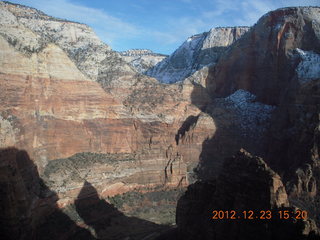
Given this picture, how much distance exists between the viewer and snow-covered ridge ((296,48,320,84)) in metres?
50.7

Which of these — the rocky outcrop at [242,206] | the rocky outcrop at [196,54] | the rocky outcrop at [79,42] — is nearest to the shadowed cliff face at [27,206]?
the rocky outcrop at [242,206]

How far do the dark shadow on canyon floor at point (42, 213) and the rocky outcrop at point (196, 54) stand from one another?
5568 centimetres

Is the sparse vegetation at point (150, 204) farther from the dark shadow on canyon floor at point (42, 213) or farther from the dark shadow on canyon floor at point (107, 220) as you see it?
the dark shadow on canyon floor at point (42, 213)

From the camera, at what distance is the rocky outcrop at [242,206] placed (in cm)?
2277

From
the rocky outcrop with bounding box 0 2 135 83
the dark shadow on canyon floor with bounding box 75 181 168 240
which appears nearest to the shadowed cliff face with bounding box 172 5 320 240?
the dark shadow on canyon floor with bounding box 75 181 168 240

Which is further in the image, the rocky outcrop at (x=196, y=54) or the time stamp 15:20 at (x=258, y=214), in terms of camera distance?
the rocky outcrop at (x=196, y=54)

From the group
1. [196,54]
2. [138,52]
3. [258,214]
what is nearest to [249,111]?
[258,214]

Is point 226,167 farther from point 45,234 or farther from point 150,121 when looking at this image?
point 150,121

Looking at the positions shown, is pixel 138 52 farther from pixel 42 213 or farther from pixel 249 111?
pixel 42 213

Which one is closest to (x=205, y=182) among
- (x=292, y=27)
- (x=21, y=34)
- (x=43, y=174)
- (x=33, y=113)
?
(x=43, y=174)

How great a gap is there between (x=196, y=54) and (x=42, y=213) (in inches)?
3094

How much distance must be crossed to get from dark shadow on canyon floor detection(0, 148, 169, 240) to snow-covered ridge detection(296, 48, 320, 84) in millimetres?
28344

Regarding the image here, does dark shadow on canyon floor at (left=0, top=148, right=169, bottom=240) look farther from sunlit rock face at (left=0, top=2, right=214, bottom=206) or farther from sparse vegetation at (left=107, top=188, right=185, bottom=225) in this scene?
sparse vegetation at (left=107, top=188, right=185, bottom=225)

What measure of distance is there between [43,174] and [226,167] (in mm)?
21554
